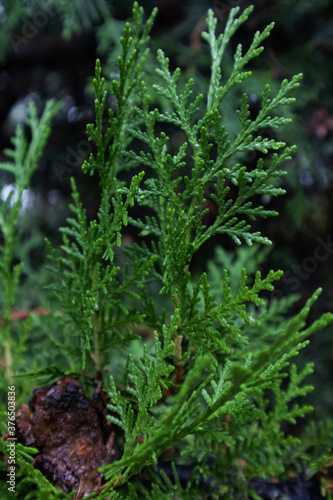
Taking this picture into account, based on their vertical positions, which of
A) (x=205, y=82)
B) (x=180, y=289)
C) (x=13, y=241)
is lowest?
(x=180, y=289)

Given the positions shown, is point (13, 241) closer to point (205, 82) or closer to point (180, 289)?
point (180, 289)

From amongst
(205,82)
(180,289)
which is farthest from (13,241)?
(205,82)

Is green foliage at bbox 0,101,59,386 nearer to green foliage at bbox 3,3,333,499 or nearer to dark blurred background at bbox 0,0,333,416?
green foliage at bbox 3,3,333,499

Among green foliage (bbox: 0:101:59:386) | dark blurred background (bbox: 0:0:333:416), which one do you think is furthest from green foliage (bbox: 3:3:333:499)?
dark blurred background (bbox: 0:0:333:416)

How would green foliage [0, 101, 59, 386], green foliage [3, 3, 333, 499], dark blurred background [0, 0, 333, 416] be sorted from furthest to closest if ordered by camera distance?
dark blurred background [0, 0, 333, 416] → green foliage [0, 101, 59, 386] → green foliage [3, 3, 333, 499]

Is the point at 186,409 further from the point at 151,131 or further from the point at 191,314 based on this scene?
the point at 151,131

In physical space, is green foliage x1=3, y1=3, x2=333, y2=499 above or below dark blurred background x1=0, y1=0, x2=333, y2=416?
below

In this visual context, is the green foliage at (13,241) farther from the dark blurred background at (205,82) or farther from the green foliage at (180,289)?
the dark blurred background at (205,82)

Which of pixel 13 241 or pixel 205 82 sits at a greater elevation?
pixel 205 82

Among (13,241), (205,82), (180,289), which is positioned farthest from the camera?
(205,82)

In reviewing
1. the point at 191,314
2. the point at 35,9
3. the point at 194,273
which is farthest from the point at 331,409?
the point at 35,9
